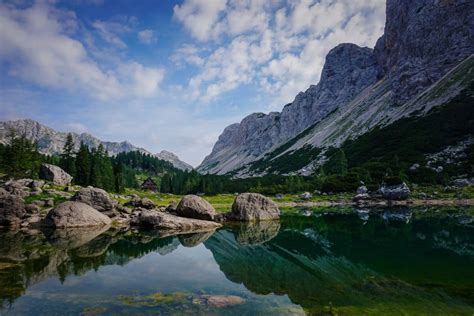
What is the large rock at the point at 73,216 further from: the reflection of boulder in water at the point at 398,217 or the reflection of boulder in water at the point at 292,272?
the reflection of boulder in water at the point at 398,217

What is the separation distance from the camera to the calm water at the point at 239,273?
16891 millimetres

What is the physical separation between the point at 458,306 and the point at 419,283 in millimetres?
4418

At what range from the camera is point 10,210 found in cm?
4909

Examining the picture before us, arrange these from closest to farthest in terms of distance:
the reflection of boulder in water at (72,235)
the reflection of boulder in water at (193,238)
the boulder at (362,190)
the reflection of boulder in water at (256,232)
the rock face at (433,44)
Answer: the reflection of boulder in water at (72,235)
the reflection of boulder in water at (193,238)
the reflection of boulder in water at (256,232)
the boulder at (362,190)
the rock face at (433,44)

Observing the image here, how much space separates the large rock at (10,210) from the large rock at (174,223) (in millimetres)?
17519

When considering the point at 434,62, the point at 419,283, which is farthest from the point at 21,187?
the point at 434,62

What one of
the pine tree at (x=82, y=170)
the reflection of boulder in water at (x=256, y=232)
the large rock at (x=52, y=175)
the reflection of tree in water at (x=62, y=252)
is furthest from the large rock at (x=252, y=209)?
the pine tree at (x=82, y=170)

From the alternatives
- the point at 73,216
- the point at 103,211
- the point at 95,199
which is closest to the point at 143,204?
the point at 103,211

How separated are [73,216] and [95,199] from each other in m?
7.43

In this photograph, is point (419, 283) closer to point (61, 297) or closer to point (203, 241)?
point (61, 297)

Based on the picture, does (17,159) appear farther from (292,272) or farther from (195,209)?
(292,272)

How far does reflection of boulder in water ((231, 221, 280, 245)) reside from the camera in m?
39.3

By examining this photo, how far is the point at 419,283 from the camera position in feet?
67.2

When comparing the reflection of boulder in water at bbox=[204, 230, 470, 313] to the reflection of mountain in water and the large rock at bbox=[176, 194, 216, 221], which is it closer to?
the reflection of mountain in water
